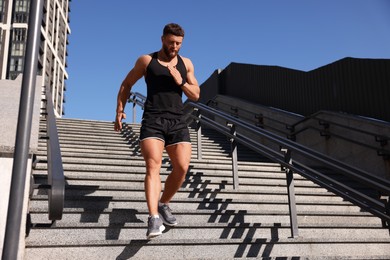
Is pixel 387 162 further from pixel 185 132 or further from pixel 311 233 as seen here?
pixel 185 132

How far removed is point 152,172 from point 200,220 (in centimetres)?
100

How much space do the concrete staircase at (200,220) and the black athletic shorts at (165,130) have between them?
76 cm

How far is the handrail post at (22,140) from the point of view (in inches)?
72.7

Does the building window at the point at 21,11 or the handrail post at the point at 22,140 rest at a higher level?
the building window at the point at 21,11

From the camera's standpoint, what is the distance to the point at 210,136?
9.77m

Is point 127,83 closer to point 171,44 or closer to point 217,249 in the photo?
point 171,44

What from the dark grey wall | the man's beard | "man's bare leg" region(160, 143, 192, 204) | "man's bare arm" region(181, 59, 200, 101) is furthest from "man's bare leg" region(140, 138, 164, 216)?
the dark grey wall

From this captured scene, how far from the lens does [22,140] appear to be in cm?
193

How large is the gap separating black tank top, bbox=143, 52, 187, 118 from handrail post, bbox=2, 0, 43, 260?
5.31 ft

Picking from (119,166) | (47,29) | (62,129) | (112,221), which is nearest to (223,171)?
(119,166)

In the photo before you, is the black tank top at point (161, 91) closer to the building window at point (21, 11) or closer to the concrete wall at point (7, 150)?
the concrete wall at point (7, 150)

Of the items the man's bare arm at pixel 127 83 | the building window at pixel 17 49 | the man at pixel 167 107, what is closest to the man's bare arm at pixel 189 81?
the man at pixel 167 107

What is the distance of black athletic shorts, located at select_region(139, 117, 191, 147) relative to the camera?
3623mm

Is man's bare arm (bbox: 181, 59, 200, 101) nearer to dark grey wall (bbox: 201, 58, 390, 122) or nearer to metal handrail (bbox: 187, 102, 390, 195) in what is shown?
metal handrail (bbox: 187, 102, 390, 195)
